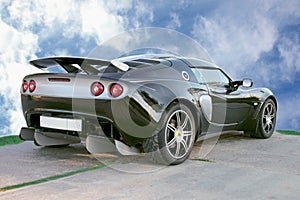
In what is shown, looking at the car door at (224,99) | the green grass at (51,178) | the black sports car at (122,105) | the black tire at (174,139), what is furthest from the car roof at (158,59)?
the green grass at (51,178)

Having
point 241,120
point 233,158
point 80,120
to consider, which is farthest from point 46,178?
point 241,120

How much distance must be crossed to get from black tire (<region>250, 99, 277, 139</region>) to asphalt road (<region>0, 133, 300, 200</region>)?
2.97ft

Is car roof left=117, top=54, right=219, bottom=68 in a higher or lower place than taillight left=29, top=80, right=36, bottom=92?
higher

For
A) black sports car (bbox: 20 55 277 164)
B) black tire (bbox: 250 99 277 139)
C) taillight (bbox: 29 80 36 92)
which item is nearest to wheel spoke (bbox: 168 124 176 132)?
black sports car (bbox: 20 55 277 164)

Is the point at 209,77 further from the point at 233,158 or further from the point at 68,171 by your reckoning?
the point at 68,171

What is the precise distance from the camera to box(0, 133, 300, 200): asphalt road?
10.4 ft

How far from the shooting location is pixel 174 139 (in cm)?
425

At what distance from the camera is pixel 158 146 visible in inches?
157

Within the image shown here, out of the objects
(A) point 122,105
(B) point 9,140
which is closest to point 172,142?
(A) point 122,105

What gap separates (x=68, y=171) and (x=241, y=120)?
3097 mm

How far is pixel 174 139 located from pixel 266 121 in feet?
9.23

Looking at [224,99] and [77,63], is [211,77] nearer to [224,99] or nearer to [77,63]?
[224,99]

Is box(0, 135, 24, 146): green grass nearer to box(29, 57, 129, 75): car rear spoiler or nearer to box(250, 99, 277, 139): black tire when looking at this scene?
box(29, 57, 129, 75): car rear spoiler

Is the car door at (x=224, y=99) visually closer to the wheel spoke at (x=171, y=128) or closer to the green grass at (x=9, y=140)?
the wheel spoke at (x=171, y=128)
